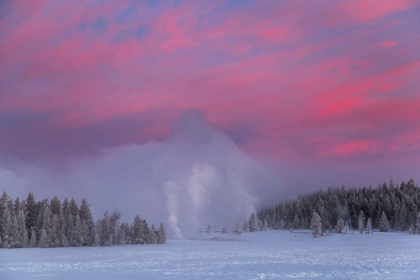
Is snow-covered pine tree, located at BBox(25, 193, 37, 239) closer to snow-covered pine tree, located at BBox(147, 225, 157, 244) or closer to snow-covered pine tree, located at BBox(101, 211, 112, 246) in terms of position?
snow-covered pine tree, located at BBox(101, 211, 112, 246)

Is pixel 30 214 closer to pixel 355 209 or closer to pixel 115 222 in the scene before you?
pixel 115 222

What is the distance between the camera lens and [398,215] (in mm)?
144625

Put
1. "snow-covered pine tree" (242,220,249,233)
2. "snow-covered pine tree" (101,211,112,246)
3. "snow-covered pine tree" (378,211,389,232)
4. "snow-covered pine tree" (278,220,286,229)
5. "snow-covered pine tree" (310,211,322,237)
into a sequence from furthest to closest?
1. "snow-covered pine tree" (278,220,286,229)
2. "snow-covered pine tree" (242,220,249,233)
3. "snow-covered pine tree" (378,211,389,232)
4. "snow-covered pine tree" (310,211,322,237)
5. "snow-covered pine tree" (101,211,112,246)

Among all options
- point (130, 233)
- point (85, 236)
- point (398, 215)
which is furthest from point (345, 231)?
point (85, 236)

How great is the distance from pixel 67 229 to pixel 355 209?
332 ft

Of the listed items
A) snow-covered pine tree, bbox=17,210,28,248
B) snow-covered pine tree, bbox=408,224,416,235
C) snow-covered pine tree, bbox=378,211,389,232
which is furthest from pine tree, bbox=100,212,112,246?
snow-covered pine tree, bbox=378,211,389,232

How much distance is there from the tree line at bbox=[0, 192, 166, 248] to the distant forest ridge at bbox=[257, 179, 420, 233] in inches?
2360

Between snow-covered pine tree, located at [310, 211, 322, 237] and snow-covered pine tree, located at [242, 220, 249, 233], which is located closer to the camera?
snow-covered pine tree, located at [310, 211, 322, 237]

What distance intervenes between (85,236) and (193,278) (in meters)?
72.5

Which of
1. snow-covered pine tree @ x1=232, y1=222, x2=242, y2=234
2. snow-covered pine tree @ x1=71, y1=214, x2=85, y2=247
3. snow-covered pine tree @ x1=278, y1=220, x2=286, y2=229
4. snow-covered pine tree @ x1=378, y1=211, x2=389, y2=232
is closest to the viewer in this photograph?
snow-covered pine tree @ x1=71, y1=214, x2=85, y2=247

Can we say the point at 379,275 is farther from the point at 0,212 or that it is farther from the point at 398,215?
the point at 398,215

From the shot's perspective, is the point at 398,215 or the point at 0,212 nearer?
the point at 0,212

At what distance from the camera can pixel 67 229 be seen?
4060 inches

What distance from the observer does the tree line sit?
9812 centimetres
